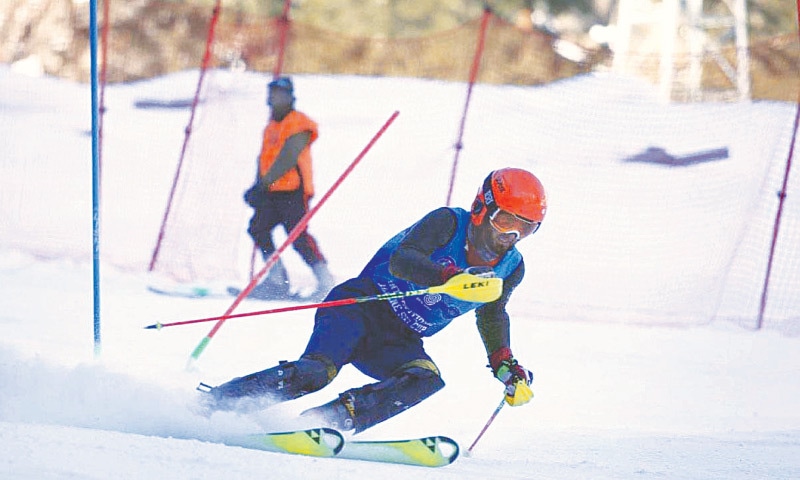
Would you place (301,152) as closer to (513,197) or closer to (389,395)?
(513,197)

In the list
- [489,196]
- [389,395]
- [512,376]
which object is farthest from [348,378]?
[489,196]

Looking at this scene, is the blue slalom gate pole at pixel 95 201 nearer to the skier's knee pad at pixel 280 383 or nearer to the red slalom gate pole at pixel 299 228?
the red slalom gate pole at pixel 299 228

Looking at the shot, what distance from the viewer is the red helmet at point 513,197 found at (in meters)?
4.03

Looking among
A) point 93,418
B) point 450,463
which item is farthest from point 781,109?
point 93,418

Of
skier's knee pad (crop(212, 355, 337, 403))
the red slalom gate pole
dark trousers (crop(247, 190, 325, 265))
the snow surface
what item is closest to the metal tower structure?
the snow surface

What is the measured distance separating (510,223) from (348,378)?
7.11 feet

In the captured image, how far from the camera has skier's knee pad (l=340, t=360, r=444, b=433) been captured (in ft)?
12.9

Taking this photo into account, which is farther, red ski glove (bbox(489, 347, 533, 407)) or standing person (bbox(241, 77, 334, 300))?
standing person (bbox(241, 77, 334, 300))

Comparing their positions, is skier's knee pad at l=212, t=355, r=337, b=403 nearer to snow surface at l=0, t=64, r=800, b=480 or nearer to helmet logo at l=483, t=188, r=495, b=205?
snow surface at l=0, t=64, r=800, b=480

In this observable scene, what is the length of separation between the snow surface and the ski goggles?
0.87m

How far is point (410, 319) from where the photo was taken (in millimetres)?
4285

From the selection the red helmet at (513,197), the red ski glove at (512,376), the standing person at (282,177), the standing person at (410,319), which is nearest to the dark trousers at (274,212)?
the standing person at (282,177)

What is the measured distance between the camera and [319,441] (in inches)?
146

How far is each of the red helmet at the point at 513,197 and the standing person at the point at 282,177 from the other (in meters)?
3.76
